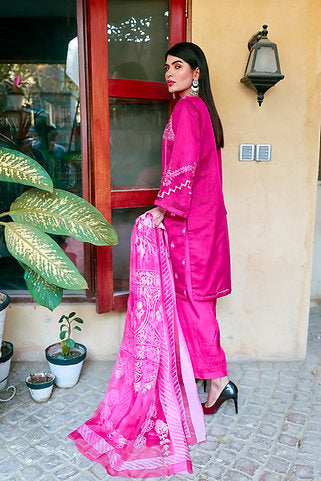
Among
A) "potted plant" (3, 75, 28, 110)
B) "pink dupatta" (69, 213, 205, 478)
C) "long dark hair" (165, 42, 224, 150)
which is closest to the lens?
"pink dupatta" (69, 213, 205, 478)

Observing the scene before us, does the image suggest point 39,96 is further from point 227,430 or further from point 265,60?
point 227,430

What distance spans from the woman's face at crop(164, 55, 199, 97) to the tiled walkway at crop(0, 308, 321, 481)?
5.12ft

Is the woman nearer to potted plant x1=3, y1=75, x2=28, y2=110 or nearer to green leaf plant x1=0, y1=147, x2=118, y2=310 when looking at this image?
green leaf plant x1=0, y1=147, x2=118, y2=310

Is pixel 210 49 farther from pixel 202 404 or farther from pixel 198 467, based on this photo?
pixel 198 467

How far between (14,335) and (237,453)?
146 cm

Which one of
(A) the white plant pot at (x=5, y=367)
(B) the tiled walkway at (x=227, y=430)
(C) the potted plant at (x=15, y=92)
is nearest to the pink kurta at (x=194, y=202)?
(B) the tiled walkway at (x=227, y=430)

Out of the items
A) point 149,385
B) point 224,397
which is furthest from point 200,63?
point 224,397

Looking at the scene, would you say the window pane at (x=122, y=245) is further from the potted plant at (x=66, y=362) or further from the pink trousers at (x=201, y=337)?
the pink trousers at (x=201, y=337)

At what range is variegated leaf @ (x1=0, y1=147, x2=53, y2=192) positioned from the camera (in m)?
1.74

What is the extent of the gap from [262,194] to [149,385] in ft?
4.04

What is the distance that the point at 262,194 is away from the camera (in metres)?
2.46

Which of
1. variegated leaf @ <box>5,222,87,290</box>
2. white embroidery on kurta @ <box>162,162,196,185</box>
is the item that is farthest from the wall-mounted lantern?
variegated leaf @ <box>5,222,87,290</box>

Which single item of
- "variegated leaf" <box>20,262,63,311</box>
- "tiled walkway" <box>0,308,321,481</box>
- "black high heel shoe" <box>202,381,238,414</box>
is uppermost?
"variegated leaf" <box>20,262,63,311</box>

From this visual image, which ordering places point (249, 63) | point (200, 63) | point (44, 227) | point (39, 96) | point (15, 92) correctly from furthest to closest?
point (39, 96), point (15, 92), point (249, 63), point (200, 63), point (44, 227)
